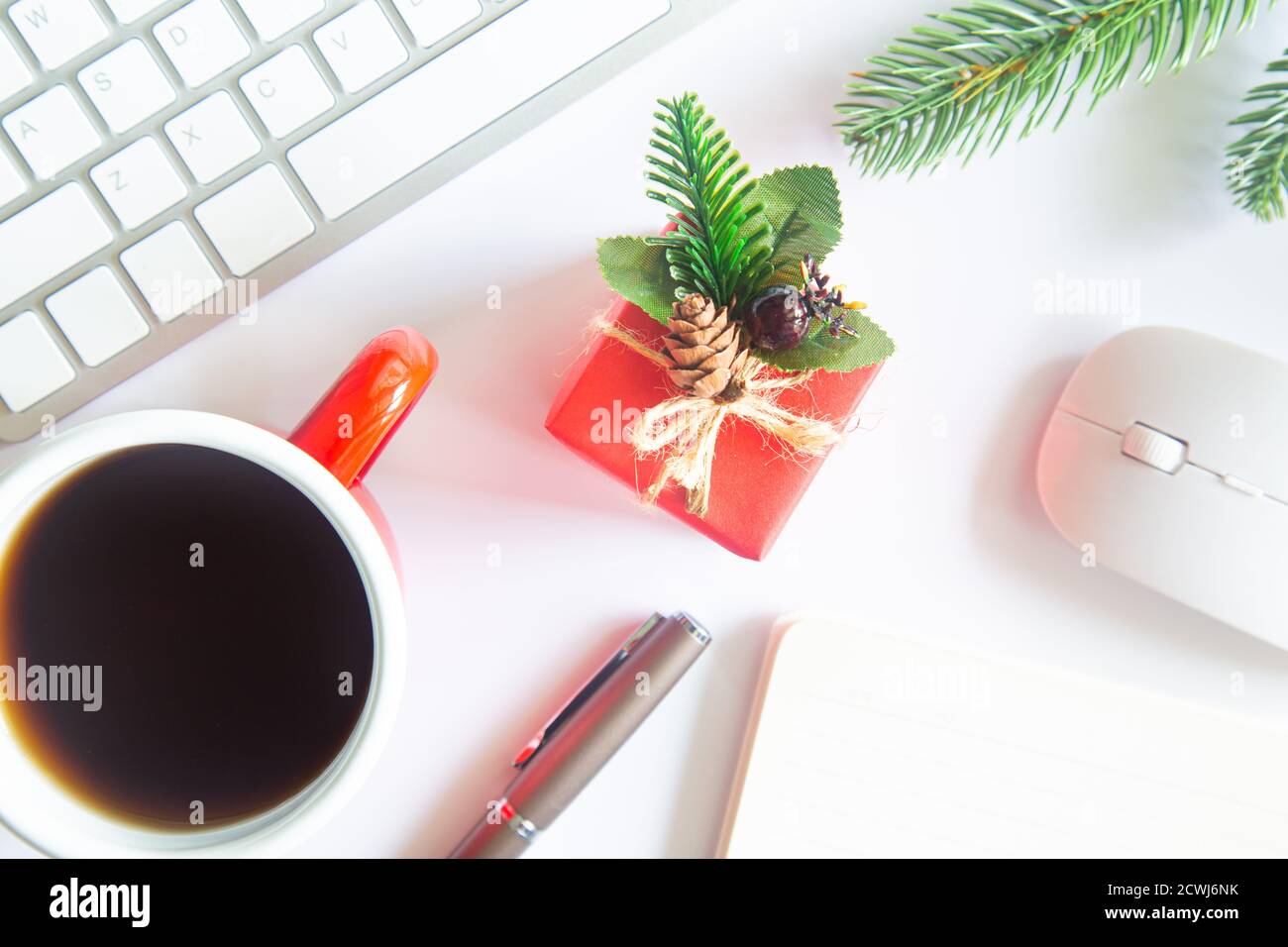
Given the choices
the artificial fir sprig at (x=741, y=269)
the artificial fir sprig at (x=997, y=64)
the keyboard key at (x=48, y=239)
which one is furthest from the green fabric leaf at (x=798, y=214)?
the keyboard key at (x=48, y=239)

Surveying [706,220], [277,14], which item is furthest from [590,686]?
[277,14]

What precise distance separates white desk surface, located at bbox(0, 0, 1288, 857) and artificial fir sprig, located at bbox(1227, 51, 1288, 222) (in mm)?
23

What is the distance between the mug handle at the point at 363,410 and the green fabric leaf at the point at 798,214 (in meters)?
0.18

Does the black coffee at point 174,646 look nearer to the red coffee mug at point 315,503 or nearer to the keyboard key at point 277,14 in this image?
the red coffee mug at point 315,503

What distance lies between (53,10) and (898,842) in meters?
0.63

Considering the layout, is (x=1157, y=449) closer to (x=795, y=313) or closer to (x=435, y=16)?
(x=795, y=313)

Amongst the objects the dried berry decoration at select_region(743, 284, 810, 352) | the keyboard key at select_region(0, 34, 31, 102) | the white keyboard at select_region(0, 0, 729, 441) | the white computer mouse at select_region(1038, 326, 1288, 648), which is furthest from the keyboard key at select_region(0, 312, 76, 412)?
the white computer mouse at select_region(1038, 326, 1288, 648)

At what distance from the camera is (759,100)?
0.54 meters

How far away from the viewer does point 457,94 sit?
1.51 ft

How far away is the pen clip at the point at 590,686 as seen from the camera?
0.54 meters

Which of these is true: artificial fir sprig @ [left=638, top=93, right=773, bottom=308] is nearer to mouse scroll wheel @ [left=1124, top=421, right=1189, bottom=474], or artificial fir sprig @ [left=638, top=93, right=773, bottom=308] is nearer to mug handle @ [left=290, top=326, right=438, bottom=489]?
mug handle @ [left=290, top=326, right=438, bottom=489]

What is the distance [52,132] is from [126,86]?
0.13 ft
